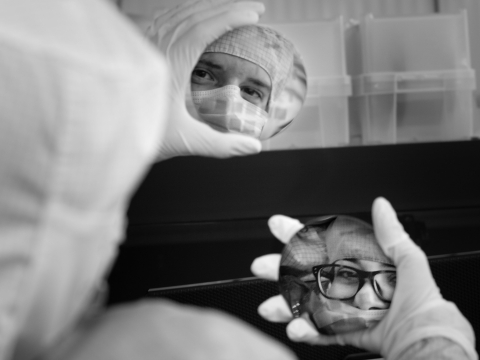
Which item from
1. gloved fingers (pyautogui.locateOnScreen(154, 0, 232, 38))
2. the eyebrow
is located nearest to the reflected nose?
the eyebrow

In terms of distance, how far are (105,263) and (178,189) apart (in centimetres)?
88

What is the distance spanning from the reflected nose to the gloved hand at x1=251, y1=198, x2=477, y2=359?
22 mm

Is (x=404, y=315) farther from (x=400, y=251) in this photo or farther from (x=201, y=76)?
(x=201, y=76)

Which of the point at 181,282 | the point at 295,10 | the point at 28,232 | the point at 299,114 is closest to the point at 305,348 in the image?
the point at 181,282

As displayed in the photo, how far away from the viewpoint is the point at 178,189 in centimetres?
124

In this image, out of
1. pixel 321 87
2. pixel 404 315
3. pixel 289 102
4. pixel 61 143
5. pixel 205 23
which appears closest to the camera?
pixel 61 143

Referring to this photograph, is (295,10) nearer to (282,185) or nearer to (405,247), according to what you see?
(282,185)

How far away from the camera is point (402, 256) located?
0.96m

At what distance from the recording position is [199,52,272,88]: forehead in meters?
1.12

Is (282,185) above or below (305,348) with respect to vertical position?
above

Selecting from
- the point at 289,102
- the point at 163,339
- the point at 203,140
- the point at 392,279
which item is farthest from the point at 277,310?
the point at 163,339

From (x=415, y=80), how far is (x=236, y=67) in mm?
518

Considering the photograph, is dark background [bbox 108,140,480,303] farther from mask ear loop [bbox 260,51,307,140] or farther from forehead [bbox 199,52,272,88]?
forehead [bbox 199,52,272,88]

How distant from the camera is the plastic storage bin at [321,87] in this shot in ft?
4.46
